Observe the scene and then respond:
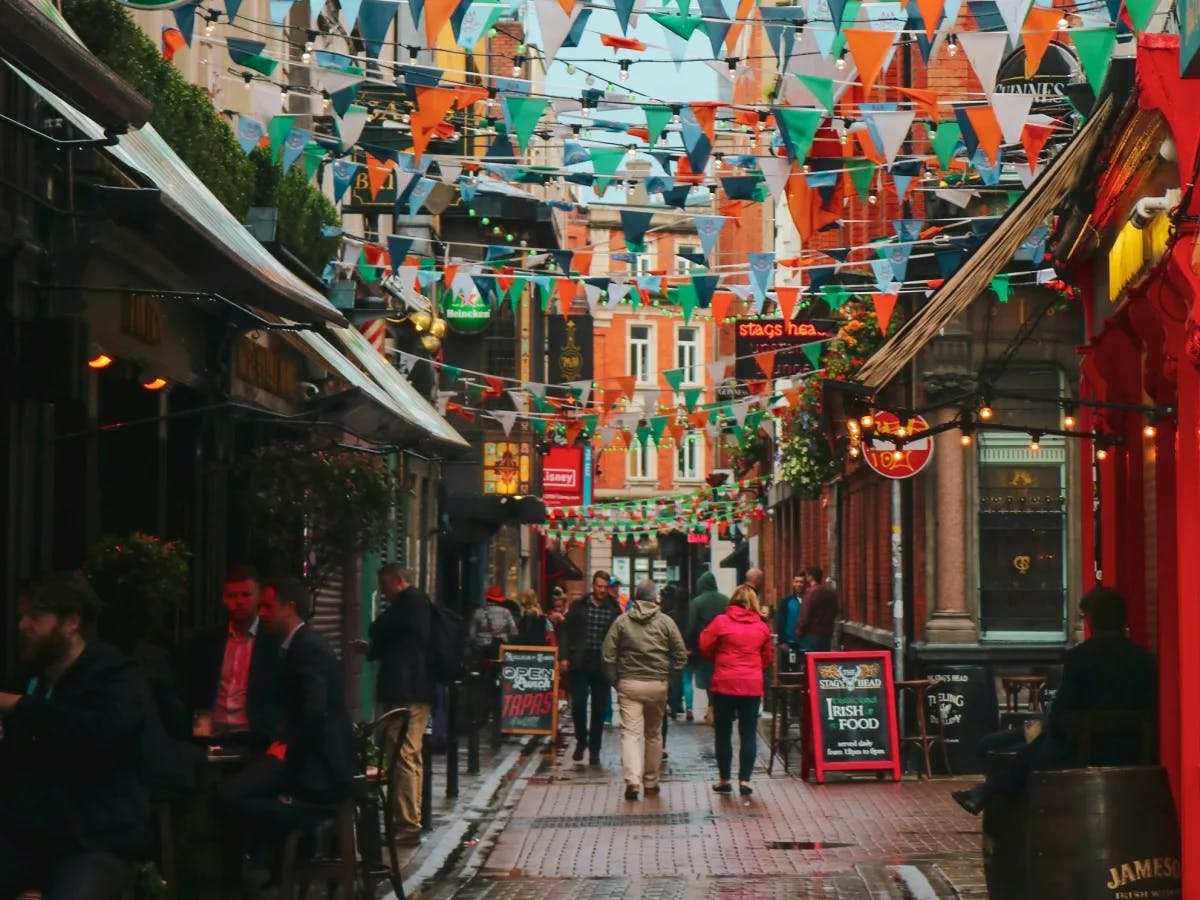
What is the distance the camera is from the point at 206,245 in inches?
366

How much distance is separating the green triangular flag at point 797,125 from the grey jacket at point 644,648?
631 cm

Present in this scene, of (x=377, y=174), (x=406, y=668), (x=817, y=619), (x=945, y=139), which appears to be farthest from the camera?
(x=817, y=619)

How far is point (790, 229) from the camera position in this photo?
132 feet

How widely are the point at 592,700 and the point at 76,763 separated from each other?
1552 cm

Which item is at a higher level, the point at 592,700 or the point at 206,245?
the point at 206,245

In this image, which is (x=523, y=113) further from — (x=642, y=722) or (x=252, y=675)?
(x=642, y=722)

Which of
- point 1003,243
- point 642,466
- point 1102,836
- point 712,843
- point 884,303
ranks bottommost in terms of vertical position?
point 712,843

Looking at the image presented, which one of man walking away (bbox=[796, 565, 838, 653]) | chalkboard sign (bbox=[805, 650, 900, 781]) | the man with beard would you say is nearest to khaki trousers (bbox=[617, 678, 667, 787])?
chalkboard sign (bbox=[805, 650, 900, 781])

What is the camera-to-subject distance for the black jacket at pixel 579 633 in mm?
22188

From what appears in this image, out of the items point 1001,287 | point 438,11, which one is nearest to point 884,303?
point 1001,287

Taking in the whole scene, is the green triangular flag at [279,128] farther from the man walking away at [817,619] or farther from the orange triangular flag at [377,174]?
the man walking away at [817,619]

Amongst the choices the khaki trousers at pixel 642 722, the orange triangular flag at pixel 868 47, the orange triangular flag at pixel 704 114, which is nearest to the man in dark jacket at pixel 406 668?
the khaki trousers at pixel 642 722

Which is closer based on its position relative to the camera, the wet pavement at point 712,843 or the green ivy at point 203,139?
the wet pavement at point 712,843

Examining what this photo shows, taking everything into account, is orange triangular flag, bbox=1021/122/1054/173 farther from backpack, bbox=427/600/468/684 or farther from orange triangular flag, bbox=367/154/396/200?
backpack, bbox=427/600/468/684
